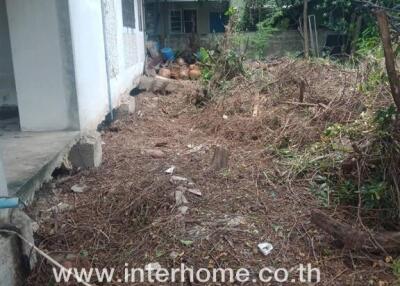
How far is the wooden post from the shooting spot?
2.48 m

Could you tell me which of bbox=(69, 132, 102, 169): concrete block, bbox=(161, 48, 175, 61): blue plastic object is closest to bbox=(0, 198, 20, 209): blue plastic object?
bbox=(69, 132, 102, 169): concrete block

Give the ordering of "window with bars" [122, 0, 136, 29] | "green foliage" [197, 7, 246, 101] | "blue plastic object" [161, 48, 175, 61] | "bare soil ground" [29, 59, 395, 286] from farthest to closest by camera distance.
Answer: "blue plastic object" [161, 48, 175, 61], "window with bars" [122, 0, 136, 29], "green foliage" [197, 7, 246, 101], "bare soil ground" [29, 59, 395, 286]

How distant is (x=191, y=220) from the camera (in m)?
3.04

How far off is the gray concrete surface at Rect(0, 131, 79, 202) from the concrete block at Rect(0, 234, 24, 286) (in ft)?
1.36

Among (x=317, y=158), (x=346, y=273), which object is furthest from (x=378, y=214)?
(x=317, y=158)

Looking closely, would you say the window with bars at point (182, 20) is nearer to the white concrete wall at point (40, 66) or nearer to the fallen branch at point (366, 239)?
the white concrete wall at point (40, 66)

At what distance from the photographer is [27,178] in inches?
115

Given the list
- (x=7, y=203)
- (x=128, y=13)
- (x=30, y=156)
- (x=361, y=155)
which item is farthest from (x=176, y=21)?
(x=7, y=203)

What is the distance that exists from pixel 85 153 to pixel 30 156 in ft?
2.32

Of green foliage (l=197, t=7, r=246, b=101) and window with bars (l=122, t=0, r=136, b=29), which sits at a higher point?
window with bars (l=122, t=0, r=136, b=29)

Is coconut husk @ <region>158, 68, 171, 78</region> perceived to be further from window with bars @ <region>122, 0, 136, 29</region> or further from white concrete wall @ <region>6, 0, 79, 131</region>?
white concrete wall @ <region>6, 0, 79, 131</region>

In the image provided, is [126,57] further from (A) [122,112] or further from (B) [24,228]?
(B) [24,228]

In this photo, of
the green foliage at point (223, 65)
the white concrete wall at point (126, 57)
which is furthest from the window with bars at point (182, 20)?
the green foliage at point (223, 65)

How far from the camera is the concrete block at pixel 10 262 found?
222 centimetres
